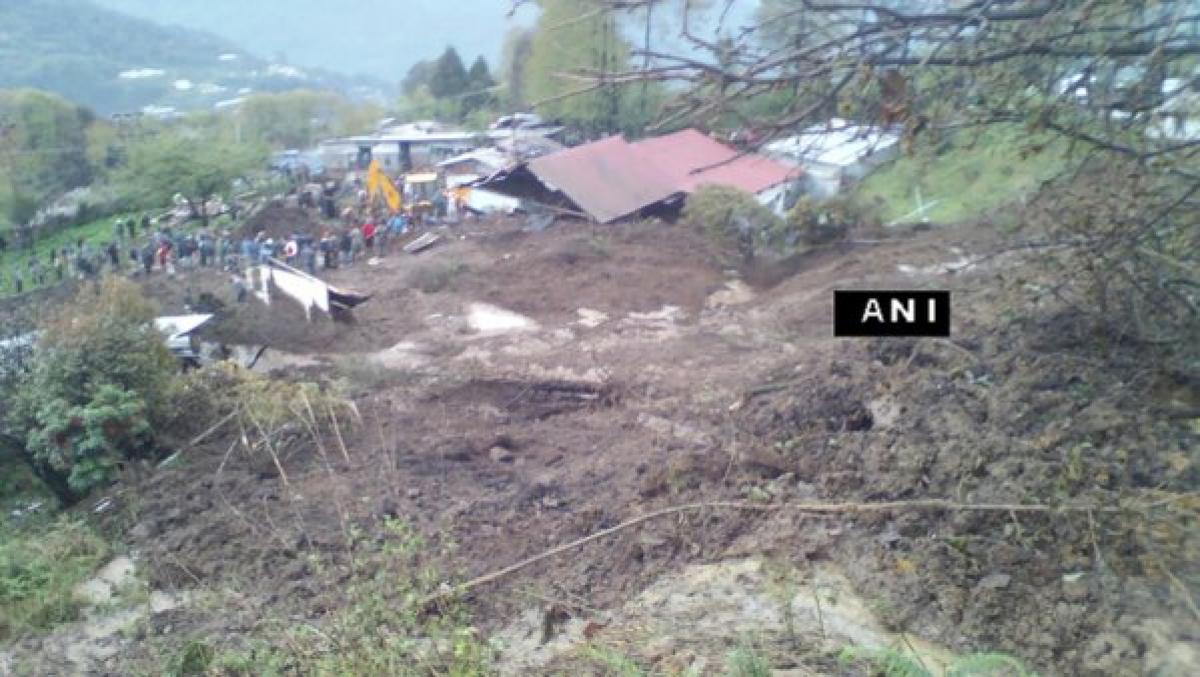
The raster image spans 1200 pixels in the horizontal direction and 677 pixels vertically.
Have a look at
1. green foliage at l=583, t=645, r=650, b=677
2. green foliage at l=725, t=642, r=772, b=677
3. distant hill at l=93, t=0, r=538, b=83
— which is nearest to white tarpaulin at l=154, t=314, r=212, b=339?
green foliage at l=583, t=645, r=650, b=677

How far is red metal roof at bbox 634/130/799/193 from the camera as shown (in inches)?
812

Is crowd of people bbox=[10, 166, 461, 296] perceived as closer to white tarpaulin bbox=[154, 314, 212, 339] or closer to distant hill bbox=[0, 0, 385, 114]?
white tarpaulin bbox=[154, 314, 212, 339]

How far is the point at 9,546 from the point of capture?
21.0 feet

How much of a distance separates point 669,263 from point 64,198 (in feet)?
62.4

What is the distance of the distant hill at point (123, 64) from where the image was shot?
61.2 metres

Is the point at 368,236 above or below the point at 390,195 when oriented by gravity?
below

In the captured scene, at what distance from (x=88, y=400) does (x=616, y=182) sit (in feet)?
44.3

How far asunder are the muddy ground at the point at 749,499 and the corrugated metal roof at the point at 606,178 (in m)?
8.43

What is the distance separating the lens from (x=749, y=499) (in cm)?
619

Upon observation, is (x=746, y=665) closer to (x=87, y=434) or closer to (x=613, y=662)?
(x=613, y=662)

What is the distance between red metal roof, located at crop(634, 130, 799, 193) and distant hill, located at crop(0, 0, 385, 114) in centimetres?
4231

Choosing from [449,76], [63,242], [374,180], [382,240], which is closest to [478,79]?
[449,76]

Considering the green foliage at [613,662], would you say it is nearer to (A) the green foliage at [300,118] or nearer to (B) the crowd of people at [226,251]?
(B) the crowd of people at [226,251]

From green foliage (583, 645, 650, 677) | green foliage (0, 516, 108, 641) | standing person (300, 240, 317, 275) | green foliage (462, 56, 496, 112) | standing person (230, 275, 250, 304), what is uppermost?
green foliage (462, 56, 496, 112)
